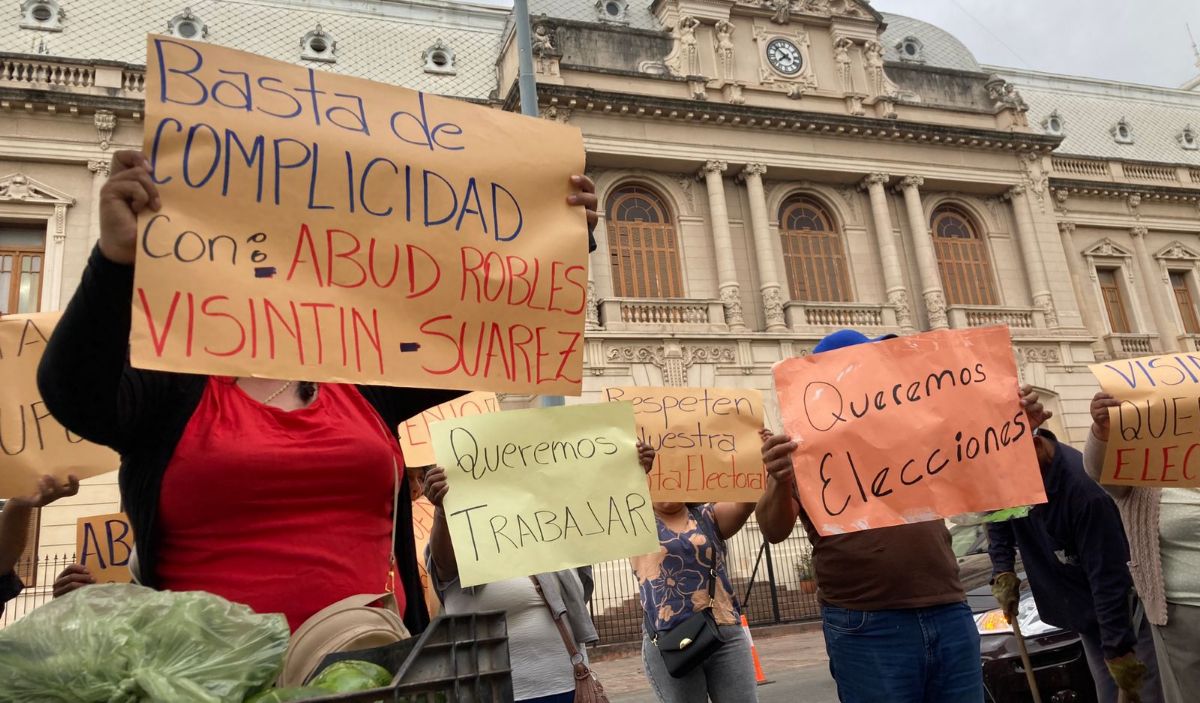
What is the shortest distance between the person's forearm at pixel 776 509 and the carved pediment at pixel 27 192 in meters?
19.0

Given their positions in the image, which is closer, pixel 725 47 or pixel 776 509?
pixel 776 509

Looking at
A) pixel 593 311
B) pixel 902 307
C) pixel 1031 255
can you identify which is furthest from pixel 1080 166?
pixel 593 311

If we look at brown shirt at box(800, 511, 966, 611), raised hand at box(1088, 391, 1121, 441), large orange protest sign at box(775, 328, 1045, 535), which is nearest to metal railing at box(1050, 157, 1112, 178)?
raised hand at box(1088, 391, 1121, 441)

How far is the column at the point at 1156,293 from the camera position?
2638 cm

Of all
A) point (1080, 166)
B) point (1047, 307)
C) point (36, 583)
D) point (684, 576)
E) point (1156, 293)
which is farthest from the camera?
point (1080, 166)

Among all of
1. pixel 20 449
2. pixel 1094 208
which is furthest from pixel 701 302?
pixel 20 449

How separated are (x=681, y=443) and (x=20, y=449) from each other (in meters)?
3.15

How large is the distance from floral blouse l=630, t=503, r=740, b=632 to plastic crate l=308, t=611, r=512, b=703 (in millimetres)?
2803

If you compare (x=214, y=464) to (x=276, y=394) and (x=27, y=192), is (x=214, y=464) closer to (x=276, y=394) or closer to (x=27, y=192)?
(x=276, y=394)

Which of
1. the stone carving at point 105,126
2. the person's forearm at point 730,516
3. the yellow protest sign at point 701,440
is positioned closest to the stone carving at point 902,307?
the yellow protest sign at point 701,440

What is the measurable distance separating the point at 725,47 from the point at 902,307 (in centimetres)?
843

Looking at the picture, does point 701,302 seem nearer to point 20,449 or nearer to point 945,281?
point 945,281

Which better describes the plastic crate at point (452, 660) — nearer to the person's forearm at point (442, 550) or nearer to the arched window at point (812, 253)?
the person's forearm at point (442, 550)

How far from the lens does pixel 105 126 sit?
18062 millimetres
